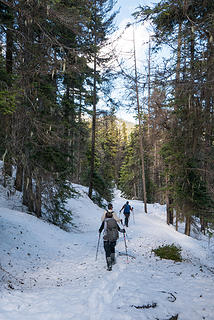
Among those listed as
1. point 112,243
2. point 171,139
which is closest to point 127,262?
point 112,243

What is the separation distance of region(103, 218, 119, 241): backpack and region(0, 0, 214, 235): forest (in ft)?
12.6

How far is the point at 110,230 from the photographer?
24.1ft

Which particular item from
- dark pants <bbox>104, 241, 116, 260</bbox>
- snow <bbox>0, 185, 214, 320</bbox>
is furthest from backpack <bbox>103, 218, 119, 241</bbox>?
snow <bbox>0, 185, 214, 320</bbox>

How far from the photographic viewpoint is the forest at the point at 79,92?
587 cm

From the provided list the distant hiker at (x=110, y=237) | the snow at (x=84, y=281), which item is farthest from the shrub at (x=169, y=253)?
the distant hiker at (x=110, y=237)

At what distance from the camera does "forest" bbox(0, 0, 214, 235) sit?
587 centimetres

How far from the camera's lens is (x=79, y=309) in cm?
462

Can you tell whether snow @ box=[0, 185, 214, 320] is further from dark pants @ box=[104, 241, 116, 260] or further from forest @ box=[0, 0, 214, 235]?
forest @ box=[0, 0, 214, 235]

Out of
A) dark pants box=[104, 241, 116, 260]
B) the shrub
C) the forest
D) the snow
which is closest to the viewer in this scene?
the snow

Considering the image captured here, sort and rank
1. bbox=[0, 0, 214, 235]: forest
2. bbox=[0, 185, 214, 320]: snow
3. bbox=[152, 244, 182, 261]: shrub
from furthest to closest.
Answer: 1. bbox=[152, 244, 182, 261]: shrub
2. bbox=[0, 0, 214, 235]: forest
3. bbox=[0, 185, 214, 320]: snow

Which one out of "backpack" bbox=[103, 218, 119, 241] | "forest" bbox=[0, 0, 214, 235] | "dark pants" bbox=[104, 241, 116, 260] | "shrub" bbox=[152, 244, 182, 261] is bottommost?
"shrub" bbox=[152, 244, 182, 261]

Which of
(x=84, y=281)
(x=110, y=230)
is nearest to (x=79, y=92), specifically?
(x=110, y=230)

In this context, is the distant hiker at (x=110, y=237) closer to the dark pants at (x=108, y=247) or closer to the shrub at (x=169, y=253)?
the dark pants at (x=108, y=247)

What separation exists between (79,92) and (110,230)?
13072 mm
